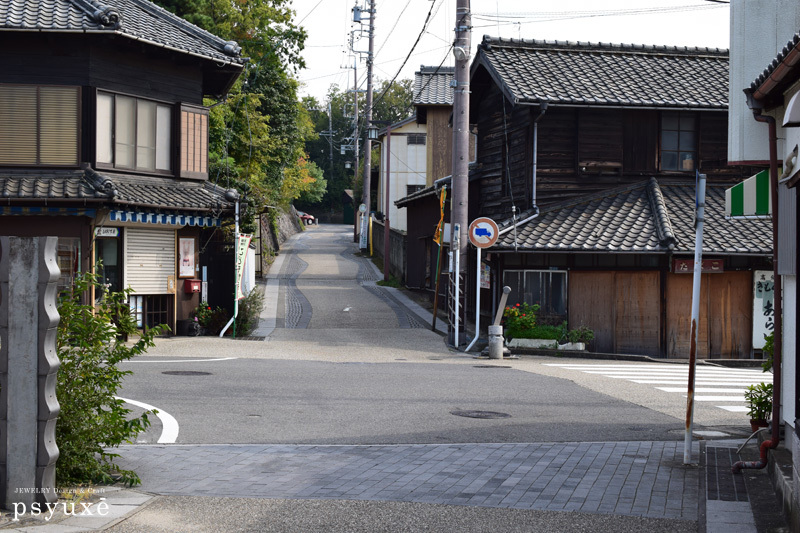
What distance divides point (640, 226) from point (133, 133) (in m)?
13.3

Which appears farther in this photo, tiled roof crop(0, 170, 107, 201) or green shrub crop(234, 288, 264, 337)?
green shrub crop(234, 288, 264, 337)

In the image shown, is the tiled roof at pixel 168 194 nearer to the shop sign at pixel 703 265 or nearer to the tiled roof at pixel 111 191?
the tiled roof at pixel 111 191

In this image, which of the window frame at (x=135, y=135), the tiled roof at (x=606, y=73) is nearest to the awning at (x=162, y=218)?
the window frame at (x=135, y=135)

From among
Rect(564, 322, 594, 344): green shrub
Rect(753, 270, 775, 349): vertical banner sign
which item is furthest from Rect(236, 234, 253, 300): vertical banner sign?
Rect(753, 270, 775, 349): vertical banner sign

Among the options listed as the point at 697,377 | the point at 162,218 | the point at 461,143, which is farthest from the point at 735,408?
the point at 162,218

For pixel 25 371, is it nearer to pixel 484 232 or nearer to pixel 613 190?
pixel 484 232

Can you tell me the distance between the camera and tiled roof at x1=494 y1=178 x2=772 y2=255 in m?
20.5

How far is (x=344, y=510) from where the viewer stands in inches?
248

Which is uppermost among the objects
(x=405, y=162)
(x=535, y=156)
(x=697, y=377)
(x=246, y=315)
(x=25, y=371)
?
(x=405, y=162)

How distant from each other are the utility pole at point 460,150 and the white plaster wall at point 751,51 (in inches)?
429

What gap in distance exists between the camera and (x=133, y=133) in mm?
20484

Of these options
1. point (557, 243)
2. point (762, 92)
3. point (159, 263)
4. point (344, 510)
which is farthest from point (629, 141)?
point (344, 510)

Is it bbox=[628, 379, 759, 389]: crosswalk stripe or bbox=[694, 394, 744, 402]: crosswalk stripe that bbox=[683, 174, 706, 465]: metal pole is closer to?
bbox=[694, 394, 744, 402]: crosswalk stripe

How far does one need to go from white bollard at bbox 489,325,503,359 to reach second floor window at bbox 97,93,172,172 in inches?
376
